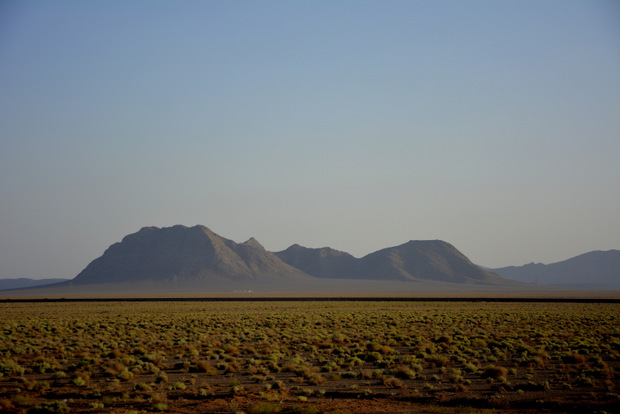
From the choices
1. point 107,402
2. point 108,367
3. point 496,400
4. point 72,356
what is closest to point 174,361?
point 108,367

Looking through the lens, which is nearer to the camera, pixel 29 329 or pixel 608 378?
pixel 608 378

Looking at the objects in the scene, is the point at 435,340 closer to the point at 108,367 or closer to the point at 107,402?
the point at 108,367

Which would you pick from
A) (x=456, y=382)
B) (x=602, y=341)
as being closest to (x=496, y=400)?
(x=456, y=382)

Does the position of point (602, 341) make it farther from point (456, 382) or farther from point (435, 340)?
point (456, 382)

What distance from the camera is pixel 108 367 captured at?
79.1ft

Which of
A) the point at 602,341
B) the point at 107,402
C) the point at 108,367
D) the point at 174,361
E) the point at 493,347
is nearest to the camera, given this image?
the point at 107,402

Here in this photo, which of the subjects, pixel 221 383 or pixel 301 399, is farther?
pixel 221 383

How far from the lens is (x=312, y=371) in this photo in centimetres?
2331

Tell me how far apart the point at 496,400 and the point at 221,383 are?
31.3 feet

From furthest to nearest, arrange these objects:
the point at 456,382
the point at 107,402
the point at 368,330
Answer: the point at 368,330, the point at 456,382, the point at 107,402

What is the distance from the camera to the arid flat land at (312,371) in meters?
17.8

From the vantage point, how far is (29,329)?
138 ft

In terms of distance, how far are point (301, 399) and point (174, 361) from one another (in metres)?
10.6

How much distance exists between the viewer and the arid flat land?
17.8m
